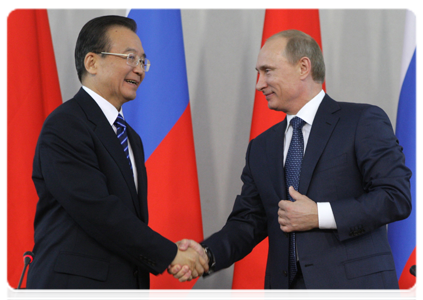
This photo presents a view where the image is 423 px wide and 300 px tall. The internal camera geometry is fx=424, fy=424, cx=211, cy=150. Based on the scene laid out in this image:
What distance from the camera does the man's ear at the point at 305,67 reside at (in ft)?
7.02

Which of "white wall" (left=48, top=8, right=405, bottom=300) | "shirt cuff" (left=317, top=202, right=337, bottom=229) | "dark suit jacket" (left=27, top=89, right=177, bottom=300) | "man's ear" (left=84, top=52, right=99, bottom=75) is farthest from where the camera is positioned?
"white wall" (left=48, top=8, right=405, bottom=300)

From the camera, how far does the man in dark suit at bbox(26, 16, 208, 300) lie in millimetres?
1645

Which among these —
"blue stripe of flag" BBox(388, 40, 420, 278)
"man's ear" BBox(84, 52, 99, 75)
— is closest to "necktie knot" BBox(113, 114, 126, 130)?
"man's ear" BBox(84, 52, 99, 75)

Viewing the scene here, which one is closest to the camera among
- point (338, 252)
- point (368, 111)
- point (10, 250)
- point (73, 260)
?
point (73, 260)

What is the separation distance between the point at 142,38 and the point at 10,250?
1628 millimetres

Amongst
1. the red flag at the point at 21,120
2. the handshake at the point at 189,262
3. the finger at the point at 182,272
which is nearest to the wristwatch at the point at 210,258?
the handshake at the point at 189,262

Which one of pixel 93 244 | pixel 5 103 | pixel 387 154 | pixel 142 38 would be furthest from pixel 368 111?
pixel 5 103

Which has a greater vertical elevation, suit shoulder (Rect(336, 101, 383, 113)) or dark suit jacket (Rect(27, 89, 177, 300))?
suit shoulder (Rect(336, 101, 383, 113))

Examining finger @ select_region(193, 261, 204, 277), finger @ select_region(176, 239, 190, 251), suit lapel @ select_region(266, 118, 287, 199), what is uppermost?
suit lapel @ select_region(266, 118, 287, 199)

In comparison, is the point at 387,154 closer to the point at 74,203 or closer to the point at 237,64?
the point at 74,203

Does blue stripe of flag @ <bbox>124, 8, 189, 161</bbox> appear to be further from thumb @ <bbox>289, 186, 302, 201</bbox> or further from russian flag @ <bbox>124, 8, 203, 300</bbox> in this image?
thumb @ <bbox>289, 186, 302, 201</bbox>

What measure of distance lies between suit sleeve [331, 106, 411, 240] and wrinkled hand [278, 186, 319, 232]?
9cm

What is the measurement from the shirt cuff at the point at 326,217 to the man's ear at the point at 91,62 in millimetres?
1206

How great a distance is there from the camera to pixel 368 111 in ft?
6.28
